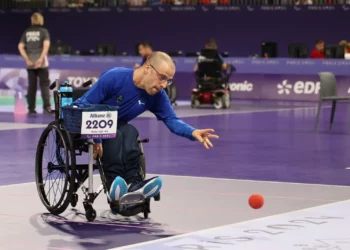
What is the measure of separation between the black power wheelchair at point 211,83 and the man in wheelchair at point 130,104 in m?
14.1

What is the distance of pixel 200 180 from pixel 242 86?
607 inches

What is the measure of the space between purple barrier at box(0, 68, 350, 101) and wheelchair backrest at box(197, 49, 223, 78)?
119 inches

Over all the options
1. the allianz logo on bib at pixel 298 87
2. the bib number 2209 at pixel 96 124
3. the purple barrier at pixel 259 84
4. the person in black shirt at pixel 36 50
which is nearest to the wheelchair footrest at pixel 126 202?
the bib number 2209 at pixel 96 124

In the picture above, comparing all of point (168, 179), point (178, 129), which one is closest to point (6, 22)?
point (168, 179)

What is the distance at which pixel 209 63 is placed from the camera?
2178 cm

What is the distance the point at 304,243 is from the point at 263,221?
2.88 feet

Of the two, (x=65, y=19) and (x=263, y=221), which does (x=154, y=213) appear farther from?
(x=65, y=19)

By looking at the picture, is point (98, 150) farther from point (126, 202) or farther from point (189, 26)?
point (189, 26)

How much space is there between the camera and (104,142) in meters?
7.40

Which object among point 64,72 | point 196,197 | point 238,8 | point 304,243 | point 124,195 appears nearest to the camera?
point 304,243

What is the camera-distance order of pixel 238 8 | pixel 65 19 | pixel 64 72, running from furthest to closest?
1. pixel 65 19
2. pixel 238 8
3. pixel 64 72

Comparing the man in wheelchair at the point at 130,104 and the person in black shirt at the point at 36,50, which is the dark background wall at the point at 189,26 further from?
the man in wheelchair at the point at 130,104

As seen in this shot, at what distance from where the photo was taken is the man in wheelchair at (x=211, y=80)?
21672mm

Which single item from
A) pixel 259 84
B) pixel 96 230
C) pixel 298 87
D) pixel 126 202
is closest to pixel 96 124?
pixel 126 202
